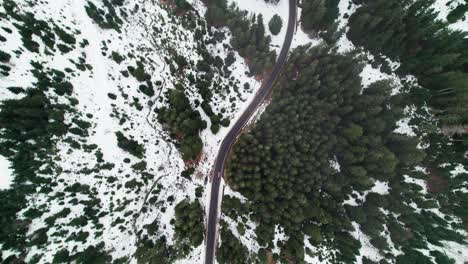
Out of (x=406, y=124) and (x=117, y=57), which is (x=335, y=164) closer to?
(x=406, y=124)

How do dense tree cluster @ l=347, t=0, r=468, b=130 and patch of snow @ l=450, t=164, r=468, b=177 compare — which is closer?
dense tree cluster @ l=347, t=0, r=468, b=130

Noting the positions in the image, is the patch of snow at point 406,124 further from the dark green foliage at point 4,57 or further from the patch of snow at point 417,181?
the dark green foliage at point 4,57

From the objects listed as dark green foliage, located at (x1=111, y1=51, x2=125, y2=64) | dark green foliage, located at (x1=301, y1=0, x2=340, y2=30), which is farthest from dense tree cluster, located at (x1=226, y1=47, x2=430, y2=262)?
dark green foliage, located at (x1=111, y1=51, x2=125, y2=64)

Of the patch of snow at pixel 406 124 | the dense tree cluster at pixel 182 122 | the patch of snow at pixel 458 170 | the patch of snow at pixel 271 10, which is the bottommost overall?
the dense tree cluster at pixel 182 122

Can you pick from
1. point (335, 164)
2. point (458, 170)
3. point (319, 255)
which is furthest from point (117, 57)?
point (458, 170)

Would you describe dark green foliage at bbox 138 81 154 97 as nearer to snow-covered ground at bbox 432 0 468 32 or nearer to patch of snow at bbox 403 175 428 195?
patch of snow at bbox 403 175 428 195

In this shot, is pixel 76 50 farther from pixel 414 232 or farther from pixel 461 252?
pixel 461 252

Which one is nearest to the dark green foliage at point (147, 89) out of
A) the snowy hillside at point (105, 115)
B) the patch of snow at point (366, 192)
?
the snowy hillside at point (105, 115)
